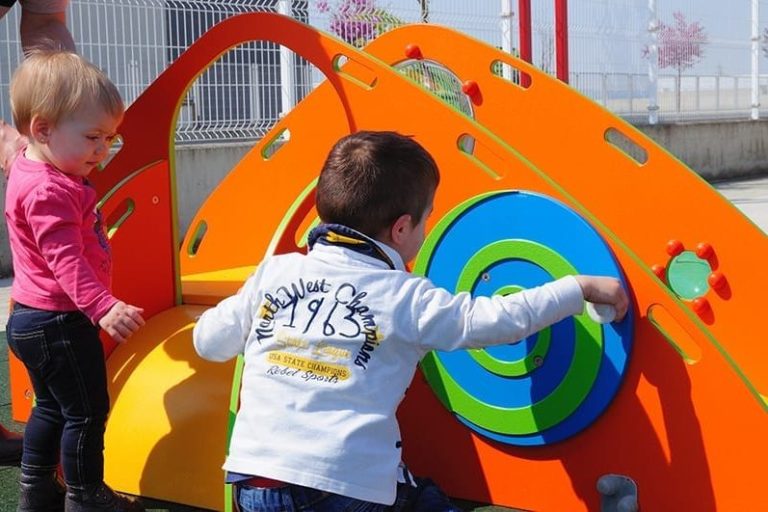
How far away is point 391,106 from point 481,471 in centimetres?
88

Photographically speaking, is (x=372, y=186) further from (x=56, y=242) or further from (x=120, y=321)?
(x=56, y=242)

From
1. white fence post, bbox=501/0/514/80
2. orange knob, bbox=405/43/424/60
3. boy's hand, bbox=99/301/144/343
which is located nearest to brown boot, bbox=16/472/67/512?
boy's hand, bbox=99/301/144/343

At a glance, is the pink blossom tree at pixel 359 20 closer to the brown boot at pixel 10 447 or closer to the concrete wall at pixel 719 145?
the concrete wall at pixel 719 145

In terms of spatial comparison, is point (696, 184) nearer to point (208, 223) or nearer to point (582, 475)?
point (582, 475)

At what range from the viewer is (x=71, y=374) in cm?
238

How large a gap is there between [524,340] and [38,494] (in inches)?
45.0

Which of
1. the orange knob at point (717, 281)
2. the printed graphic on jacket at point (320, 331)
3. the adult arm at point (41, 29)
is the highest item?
the adult arm at point (41, 29)

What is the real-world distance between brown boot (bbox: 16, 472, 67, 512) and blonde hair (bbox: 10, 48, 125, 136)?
30.8 inches

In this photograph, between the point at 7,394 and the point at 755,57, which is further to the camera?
the point at 755,57

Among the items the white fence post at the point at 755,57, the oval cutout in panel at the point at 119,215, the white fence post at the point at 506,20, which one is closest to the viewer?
the oval cutout in panel at the point at 119,215

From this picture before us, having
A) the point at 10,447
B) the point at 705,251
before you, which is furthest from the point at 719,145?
the point at 10,447

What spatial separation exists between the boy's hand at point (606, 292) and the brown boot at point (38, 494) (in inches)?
50.8

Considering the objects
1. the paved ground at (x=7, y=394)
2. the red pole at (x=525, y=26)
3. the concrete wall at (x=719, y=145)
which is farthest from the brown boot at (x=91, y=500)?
the concrete wall at (x=719, y=145)

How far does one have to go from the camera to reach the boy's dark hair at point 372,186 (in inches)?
74.4
